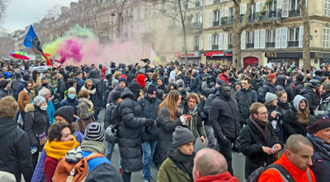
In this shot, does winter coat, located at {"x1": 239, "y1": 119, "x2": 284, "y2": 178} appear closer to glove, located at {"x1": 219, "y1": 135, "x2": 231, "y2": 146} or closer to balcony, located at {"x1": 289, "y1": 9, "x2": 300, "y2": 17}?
glove, located at {"x1": 219, "y1": 135, "x2": 231, "y2": 146}

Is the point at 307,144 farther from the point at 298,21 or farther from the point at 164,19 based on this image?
the point at 164,19

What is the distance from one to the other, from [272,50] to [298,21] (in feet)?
11.3

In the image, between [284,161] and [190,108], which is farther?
[190,108]

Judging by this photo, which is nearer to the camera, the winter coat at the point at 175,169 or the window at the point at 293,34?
the winter coat at the point at 175,169

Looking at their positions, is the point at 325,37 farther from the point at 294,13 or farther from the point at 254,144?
the point at 254,144

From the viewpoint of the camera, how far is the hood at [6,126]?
298cm

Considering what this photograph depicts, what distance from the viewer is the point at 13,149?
3029mm

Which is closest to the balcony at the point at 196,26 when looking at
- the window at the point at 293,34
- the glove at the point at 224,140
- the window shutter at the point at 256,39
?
the window shutter at the point at 256,39

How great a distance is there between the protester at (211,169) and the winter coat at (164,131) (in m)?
2.00

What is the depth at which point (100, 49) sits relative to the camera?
107ft

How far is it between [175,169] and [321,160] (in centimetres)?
153

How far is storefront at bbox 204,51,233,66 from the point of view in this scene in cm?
3004

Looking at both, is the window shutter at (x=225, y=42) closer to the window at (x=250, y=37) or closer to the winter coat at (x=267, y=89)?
the window at (x=250, y=37)

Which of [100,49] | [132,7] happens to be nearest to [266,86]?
[100,49]
